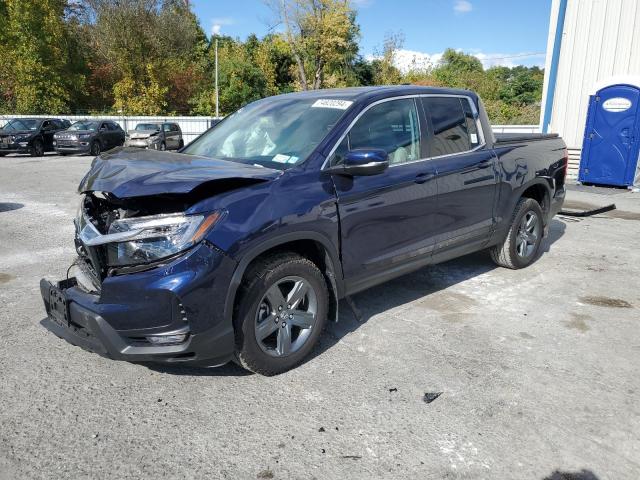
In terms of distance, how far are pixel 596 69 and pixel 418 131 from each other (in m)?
10.9

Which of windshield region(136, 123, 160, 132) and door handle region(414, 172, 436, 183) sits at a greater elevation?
windshield region(136, 123, 160, 132)

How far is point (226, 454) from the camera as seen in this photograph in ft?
8.59

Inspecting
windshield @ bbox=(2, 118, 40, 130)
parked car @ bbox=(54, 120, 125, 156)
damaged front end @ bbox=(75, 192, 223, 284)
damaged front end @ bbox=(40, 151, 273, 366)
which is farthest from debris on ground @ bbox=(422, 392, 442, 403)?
windshield @ bbox=(2, 118, 40, 130)

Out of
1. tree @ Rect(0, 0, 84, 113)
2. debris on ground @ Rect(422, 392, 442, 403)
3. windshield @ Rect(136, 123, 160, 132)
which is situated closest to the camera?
debris on ground @ Rect(422, 392, 442, 403)

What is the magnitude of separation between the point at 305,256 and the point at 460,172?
5.77ft

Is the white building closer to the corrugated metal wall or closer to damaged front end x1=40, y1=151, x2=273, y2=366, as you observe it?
the corrugated metal wall

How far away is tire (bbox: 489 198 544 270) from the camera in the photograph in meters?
5.39

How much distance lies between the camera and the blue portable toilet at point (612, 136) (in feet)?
38.7

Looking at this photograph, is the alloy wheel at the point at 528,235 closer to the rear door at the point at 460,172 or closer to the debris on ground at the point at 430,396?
the rear door at the point at 460,172

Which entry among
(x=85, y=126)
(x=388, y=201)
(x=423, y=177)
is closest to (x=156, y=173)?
(x=388, y=201)

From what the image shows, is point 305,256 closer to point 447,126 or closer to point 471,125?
point 447,126

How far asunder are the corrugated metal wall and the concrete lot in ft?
32.3

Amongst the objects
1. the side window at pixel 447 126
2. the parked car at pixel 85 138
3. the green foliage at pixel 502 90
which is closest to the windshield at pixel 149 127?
the parked car at pixel 85 138

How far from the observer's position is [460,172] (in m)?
4.51
